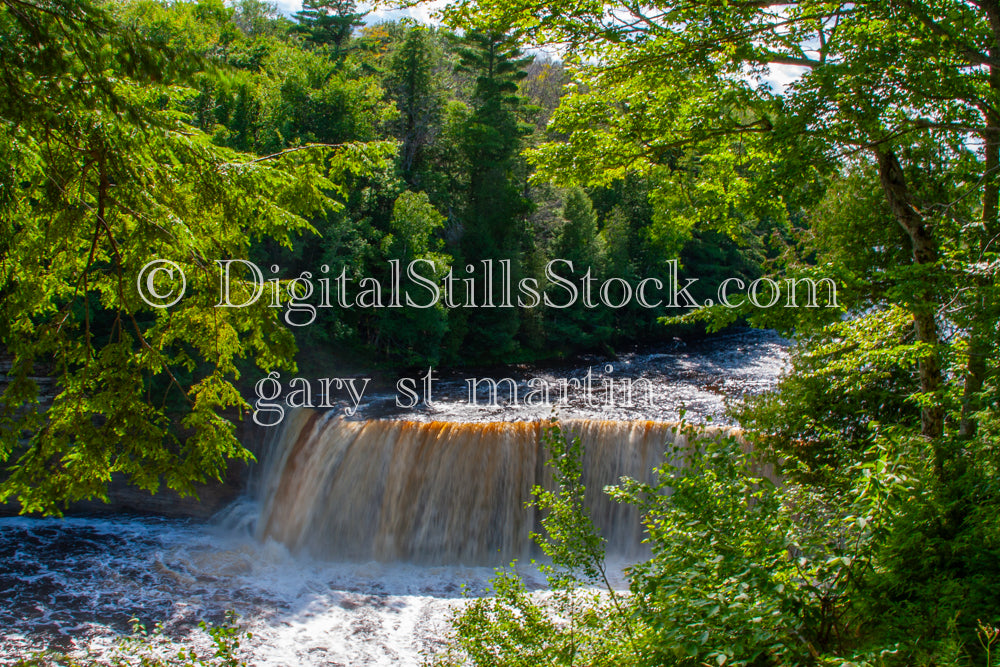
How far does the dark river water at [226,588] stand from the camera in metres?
8.94

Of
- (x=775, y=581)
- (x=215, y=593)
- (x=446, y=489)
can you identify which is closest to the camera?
(x=775, y=581)

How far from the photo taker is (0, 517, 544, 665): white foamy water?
8.92 meters

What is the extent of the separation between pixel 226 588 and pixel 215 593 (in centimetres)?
21

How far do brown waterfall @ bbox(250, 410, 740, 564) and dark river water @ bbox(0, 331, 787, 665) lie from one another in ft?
1.40

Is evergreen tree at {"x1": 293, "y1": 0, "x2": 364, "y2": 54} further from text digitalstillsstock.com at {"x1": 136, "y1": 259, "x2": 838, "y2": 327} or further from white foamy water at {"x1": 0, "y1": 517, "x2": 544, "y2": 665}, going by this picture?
white foamy water at {"x1": 0, "y1": 517, "x2": 544, "y2": 665}

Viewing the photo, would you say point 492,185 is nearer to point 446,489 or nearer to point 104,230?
point 446,489

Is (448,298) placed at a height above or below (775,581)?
above

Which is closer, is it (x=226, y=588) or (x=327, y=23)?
(x=226, y=588)

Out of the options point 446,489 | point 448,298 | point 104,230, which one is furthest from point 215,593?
point 448,298

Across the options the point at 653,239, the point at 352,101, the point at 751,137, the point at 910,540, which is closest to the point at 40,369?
the point at 352,101

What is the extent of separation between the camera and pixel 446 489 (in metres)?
11.8

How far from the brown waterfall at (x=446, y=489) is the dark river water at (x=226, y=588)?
0.43 m

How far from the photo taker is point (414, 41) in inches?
979

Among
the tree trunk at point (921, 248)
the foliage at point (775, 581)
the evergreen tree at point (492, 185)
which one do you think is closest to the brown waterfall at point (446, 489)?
the tree trunk at point (921, 248)
